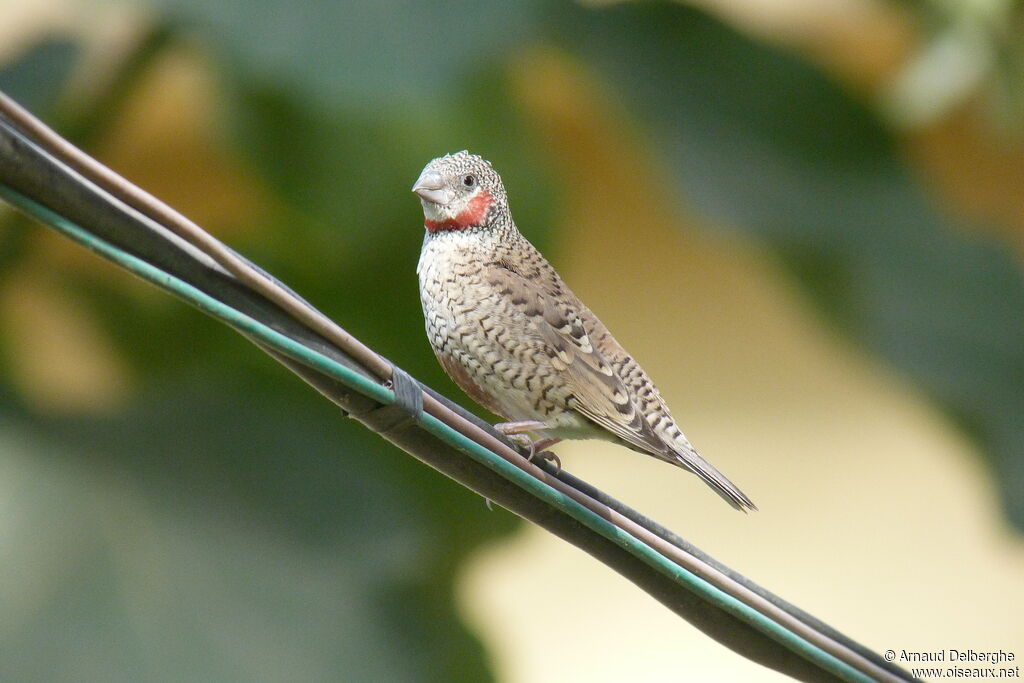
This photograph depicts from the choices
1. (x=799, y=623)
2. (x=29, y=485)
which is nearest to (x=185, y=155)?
(x=29, y=485)

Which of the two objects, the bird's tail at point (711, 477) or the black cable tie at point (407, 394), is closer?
the black cable tie at point (407, 394)

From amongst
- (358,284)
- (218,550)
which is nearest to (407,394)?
(218,550)

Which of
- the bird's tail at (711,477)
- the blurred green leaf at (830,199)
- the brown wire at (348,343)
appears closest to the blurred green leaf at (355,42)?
the blurred green leaf at (830,199)

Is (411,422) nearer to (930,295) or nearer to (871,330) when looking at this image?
(871,330)

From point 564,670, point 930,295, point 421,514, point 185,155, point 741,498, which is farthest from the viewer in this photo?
point 564,670

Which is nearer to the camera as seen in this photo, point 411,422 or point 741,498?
point 411,422

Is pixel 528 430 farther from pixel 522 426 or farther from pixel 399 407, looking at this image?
pixel 399 407

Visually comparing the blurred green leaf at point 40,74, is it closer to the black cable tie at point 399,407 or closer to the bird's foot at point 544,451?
the bird's foot at point 544,451

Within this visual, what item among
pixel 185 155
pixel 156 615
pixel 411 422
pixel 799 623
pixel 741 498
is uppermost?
pixel 185 155
